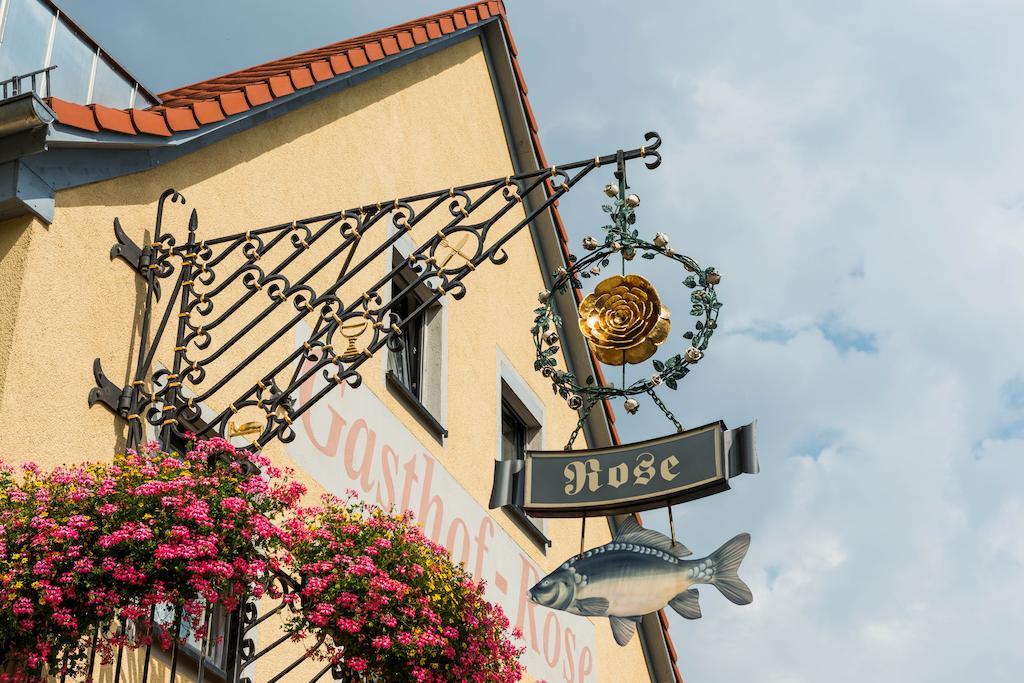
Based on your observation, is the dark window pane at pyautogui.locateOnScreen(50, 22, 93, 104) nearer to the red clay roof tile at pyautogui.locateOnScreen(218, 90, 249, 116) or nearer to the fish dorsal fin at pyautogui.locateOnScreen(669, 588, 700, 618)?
the red clay roof tile at pyautogui.locateOnScreen(218, 90, 249, 116)

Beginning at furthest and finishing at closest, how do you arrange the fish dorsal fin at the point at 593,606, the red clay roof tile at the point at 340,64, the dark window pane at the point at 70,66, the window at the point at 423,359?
1. the window at the point at 423,359
2. the red clay roof tile at the point at 340,64
3. the dark window pane at the point at 70,66
4. the fish dorsal fin at the point at 593,606

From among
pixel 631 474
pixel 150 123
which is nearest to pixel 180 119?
pixel 150 123

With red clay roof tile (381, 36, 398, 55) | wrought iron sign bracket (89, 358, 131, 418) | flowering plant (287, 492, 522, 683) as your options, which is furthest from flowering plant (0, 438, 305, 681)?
red clay roof tile (381, 36, 398, 55)

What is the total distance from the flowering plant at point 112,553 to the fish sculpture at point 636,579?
1.30m

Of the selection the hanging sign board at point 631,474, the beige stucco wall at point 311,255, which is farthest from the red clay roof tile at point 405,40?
the hanging sign board at point 631,474

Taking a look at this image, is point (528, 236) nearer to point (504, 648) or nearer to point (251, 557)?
point (504, 648)

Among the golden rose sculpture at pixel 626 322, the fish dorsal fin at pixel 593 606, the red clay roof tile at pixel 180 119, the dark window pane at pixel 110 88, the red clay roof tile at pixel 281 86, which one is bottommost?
the fish dorsal fin at pixel 593 606

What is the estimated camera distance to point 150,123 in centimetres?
746

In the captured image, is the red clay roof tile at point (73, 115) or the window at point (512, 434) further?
the window at point (512, 434)

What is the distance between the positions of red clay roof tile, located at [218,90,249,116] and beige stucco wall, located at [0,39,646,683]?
23cm

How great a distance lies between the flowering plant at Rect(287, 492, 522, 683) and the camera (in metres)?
6.08

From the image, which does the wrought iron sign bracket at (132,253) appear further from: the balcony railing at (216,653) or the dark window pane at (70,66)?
the balcony railing at (216,653)

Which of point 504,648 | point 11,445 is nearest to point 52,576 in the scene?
point 11,445

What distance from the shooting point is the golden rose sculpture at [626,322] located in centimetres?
698
